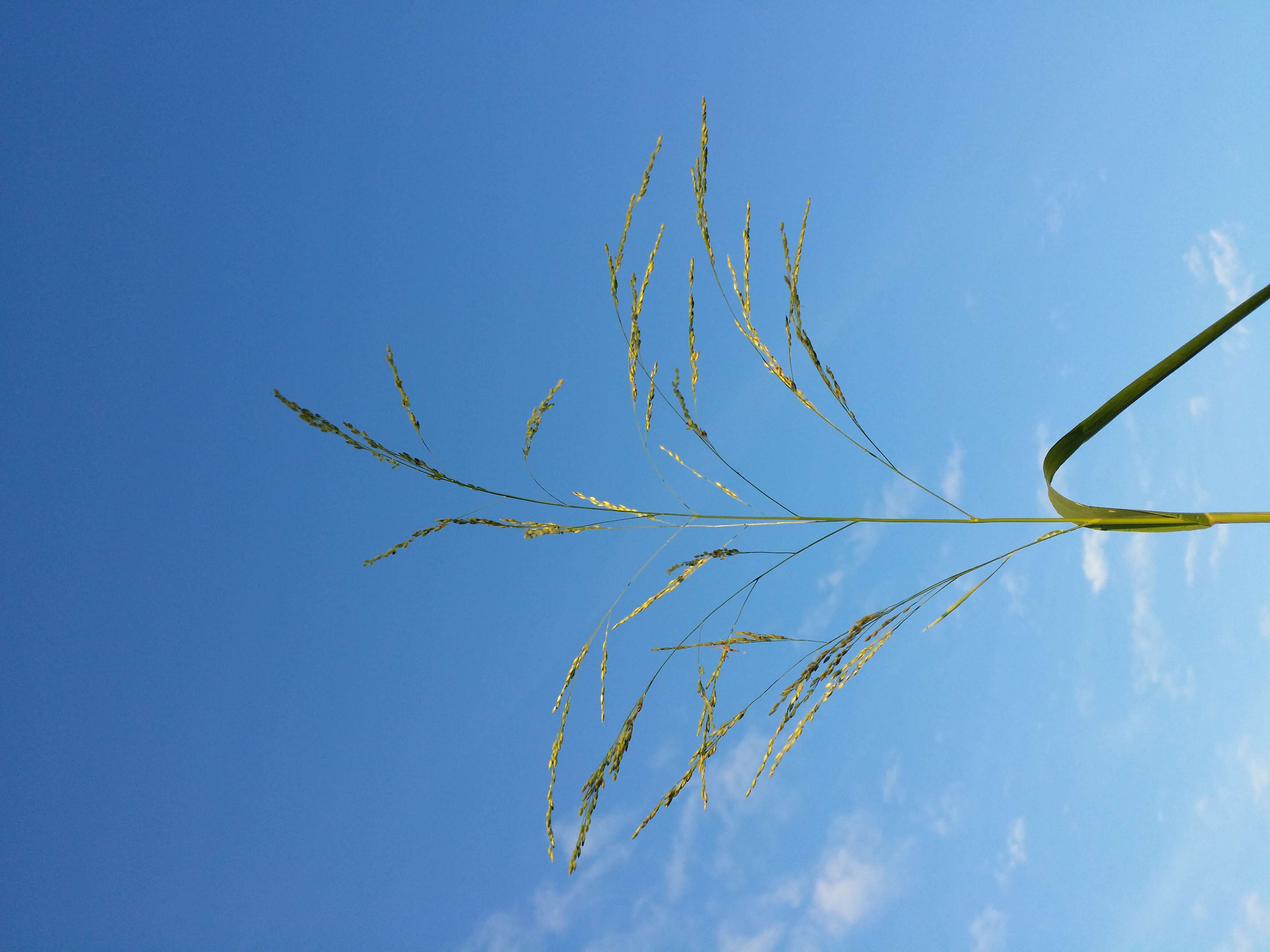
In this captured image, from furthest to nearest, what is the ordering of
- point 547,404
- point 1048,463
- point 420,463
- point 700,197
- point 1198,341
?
point 547,404 < point 420,463 < point 700,197 < point 1048,463 < point 1198,341

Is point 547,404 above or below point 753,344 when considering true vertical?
above

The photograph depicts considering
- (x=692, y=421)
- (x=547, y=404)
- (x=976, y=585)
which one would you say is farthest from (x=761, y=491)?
(x=547, y=404)

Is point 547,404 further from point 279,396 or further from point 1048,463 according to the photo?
point 1048,463

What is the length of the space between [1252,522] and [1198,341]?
0.88 ft

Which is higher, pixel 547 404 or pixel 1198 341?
pixel 547 404

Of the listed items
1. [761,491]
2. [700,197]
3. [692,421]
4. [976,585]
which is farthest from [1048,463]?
[700,197]

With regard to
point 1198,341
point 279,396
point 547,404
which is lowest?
point 1198,341

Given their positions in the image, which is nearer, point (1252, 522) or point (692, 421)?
point (1252, 522)

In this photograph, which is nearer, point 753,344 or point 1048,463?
point 1048,463

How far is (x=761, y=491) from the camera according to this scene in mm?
1412

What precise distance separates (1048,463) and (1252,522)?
0.26 metres

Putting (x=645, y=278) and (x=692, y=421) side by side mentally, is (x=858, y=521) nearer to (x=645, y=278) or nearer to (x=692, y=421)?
(x=692, y=421)

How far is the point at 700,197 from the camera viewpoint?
1324mm

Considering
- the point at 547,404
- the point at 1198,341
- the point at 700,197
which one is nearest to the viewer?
the point at 1198,341
